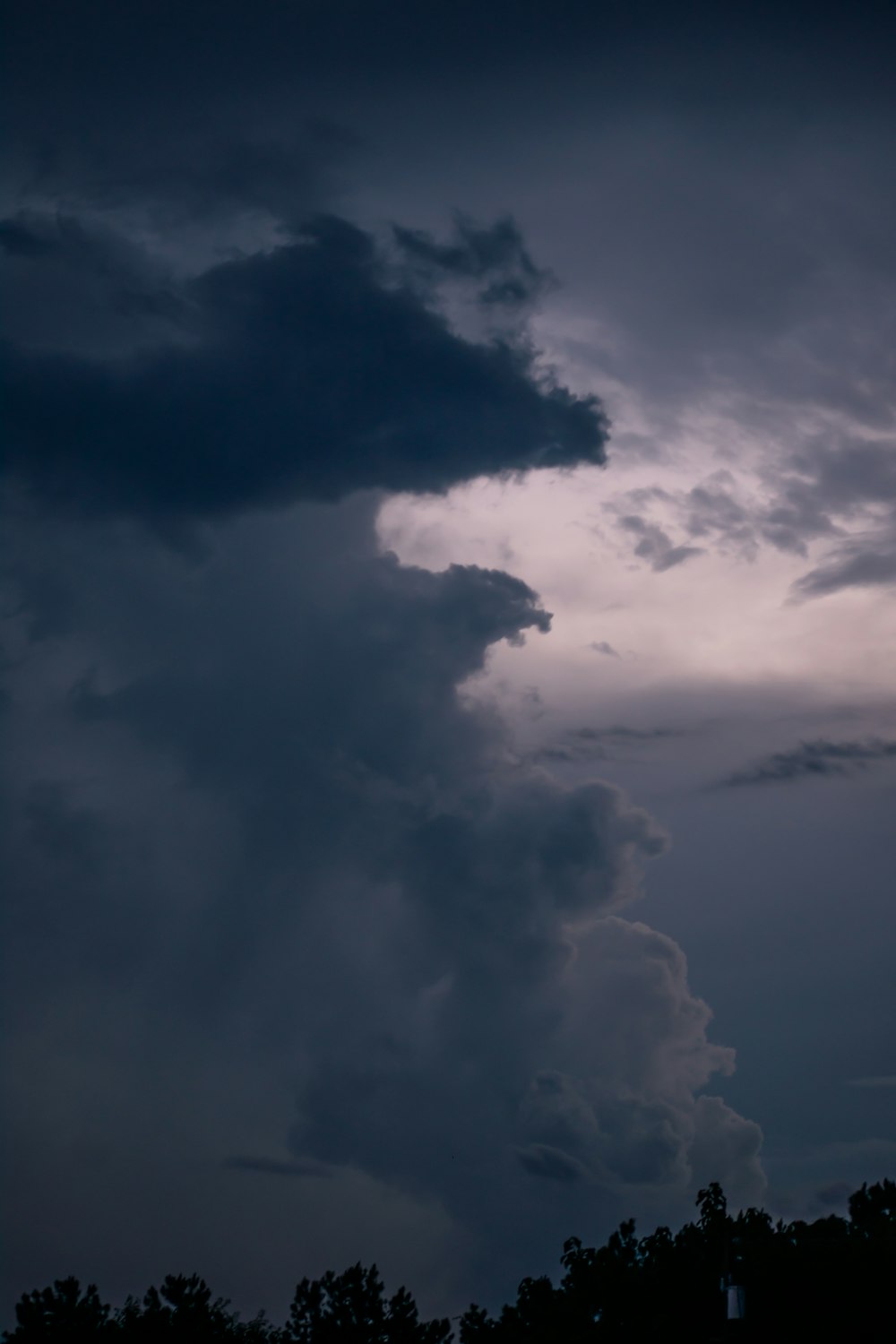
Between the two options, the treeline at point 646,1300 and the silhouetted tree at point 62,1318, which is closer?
the treeline at point 646,1300

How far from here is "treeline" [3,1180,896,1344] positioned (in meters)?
49.2

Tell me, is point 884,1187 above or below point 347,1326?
above

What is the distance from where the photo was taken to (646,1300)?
59.8m

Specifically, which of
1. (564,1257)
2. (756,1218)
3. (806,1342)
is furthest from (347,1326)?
(806,1342)

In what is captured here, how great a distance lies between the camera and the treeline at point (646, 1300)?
161ft

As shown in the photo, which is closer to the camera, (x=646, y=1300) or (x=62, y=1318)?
(x=646, y=1300)

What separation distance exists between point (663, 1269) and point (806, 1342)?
532 inches

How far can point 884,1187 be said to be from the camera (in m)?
82.4

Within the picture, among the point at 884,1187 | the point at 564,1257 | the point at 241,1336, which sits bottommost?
the point at 241,1336

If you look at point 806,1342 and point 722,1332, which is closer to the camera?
point 806,1342

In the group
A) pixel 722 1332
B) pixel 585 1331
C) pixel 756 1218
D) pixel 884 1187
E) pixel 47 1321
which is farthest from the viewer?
pixel 47 1321

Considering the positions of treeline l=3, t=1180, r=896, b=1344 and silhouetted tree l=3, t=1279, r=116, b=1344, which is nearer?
treeline l=3, t=1180, r=896, b=1344

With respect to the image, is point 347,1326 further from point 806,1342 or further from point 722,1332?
point 806,1342

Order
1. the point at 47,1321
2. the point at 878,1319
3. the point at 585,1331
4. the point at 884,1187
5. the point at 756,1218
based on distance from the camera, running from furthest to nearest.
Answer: the point at 47,1321, the point at 884,1187, the point at 756,1218, the point at 585,1331, the point at 878,1319
